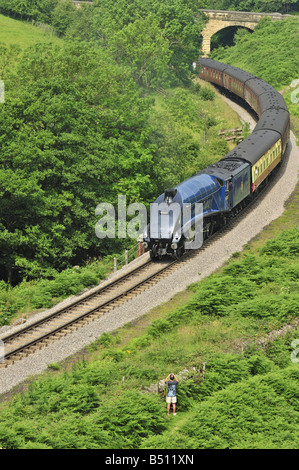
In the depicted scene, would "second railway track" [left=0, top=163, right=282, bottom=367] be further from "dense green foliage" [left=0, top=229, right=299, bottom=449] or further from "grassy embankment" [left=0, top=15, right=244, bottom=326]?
"dense green foliage" [left=0, top=229, right=299, bottom=449]

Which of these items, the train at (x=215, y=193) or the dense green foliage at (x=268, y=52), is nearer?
the train at (x=215, y=193)

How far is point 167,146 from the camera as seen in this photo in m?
49.2

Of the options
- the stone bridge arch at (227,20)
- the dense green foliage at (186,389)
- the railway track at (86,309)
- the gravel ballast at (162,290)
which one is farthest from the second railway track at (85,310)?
the stone bridge arch at (227,20)

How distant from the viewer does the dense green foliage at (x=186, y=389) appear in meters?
16.4

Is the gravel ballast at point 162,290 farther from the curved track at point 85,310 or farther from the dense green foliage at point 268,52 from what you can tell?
the dense green foliage at point 268,52

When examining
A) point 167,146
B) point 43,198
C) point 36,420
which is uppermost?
point 167,146

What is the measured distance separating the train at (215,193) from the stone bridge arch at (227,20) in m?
61.3

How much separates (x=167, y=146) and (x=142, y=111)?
12.7 feet

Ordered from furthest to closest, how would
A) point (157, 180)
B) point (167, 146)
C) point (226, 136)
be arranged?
point (226, 136) < point (167, 146) < point (157, 180)

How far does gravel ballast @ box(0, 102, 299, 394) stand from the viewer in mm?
22859

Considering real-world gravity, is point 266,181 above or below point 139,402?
above
